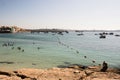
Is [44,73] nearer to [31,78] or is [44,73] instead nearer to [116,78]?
[31,78]

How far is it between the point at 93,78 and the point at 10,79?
8.83 metres

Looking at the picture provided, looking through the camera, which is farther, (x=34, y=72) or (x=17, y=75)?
(x=34, y=72)

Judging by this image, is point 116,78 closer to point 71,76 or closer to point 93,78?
point 93,78

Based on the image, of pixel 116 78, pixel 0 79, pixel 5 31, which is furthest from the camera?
pixel 5 31

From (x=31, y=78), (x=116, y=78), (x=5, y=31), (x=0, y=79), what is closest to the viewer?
(x=0, y=79)

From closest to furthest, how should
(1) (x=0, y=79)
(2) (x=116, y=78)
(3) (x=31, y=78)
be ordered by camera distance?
(1) (x=0, y=79) → (3) (x=31, y=78) → (2) (x=116, y=78)

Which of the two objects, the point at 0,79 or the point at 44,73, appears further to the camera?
the point at 44,73

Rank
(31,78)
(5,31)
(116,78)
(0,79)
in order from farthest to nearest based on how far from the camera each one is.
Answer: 1. (5,31)
2. (116,78)
3. (31,78)
4. (0,79)

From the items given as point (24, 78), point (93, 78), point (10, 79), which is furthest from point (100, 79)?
point (10, 79)

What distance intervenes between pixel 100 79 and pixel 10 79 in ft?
31.0

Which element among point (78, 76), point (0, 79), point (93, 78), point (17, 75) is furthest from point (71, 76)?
point (0, 79)

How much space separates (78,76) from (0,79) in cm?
861

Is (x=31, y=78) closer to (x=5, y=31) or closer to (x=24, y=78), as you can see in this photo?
(x=24, y=78)

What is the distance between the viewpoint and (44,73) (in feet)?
69.0
